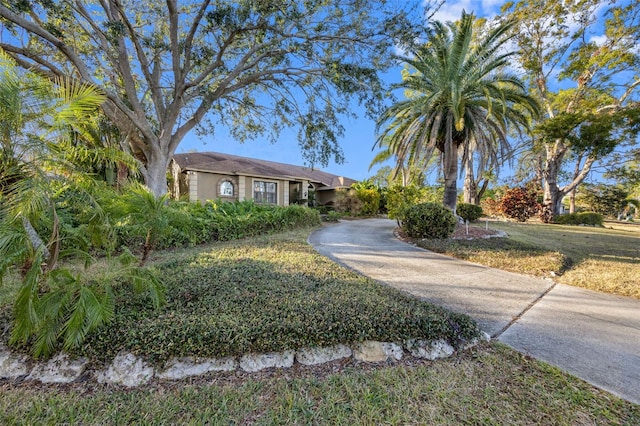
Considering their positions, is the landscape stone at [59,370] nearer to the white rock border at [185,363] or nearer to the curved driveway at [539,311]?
the white rock border at [185,363]

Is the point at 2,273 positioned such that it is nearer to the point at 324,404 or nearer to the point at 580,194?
the point at 324,404

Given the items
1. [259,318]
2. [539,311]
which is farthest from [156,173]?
[539,311]

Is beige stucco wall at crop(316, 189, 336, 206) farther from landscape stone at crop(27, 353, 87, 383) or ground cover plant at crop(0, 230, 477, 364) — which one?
landscape stone at crop(27, 353, 87, 383)

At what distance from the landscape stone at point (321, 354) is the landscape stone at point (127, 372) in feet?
4.28

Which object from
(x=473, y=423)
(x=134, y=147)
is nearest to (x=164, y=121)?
(x=134, y=147)

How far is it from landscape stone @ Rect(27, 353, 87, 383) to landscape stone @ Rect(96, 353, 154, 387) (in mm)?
206

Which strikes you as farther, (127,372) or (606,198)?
(606,198)

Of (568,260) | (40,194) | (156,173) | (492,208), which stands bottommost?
(568,260)

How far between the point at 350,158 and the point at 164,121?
24.7 feet

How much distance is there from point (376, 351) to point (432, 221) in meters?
6.54

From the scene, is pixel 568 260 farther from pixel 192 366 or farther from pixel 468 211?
pixel 468 211

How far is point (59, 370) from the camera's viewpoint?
7.47 ft

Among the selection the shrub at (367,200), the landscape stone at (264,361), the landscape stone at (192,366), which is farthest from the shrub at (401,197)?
the landscape stone at (192,366)

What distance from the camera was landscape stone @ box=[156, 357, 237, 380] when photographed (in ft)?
7.49
